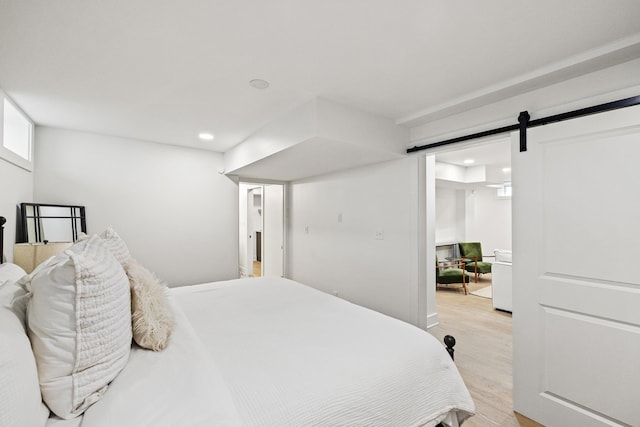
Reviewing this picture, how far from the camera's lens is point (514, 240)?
2.14 metres

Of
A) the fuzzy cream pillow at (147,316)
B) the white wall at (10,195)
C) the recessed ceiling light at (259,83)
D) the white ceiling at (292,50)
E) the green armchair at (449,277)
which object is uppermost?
the white ceiling at (292,50)

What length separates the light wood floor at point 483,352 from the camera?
205 cm

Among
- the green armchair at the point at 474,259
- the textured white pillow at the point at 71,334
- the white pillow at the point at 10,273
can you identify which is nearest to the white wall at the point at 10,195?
the white pillow at the point at 10,273

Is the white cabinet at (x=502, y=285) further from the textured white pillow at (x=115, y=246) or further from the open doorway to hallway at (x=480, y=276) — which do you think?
the textured white pillow at (x=115, y=246)

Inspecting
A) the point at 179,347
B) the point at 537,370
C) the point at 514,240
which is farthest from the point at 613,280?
the point at 179,347

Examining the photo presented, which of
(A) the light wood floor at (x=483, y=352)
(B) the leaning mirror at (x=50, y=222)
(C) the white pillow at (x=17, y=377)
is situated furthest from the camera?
(B) the leaning mirror at (x=50, y=222)

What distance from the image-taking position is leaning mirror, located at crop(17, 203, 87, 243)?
9.07 feet

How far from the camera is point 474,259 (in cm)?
611

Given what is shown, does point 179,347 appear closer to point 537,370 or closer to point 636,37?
point 537,370

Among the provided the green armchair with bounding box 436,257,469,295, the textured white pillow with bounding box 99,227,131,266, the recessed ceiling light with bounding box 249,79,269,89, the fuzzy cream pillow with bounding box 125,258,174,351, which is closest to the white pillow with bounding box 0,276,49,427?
the fuzzy cream pillow with bounding box 125,258,174,351

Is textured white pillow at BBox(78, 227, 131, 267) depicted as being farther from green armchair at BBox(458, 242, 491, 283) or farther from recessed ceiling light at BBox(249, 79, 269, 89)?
green armchair at BBox(458, 242, 491, 283)

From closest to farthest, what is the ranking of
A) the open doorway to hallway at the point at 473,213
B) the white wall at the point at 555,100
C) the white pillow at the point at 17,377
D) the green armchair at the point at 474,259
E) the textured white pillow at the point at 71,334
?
the white pillow at the point at 17,377 < the textured white pillow at the point at 71,334 < the white wall at the point at 555,100 < the open doorway to hallway at the point at 473,213 < the green armchair at the point at 474,259

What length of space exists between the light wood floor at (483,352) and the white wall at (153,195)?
3.23 m

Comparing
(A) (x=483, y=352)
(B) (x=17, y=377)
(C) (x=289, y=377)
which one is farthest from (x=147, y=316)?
(A) (x=483, y=352)
